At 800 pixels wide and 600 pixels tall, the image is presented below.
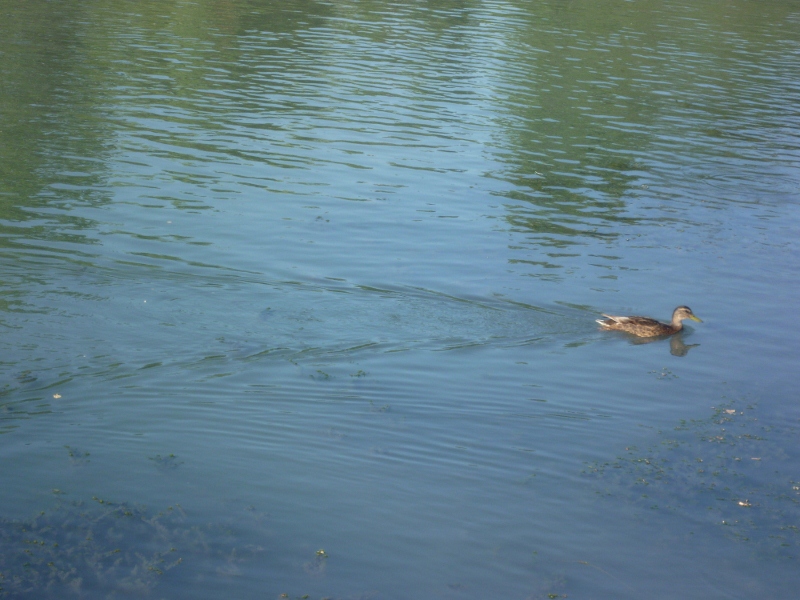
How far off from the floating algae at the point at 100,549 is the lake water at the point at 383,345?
0.09ft

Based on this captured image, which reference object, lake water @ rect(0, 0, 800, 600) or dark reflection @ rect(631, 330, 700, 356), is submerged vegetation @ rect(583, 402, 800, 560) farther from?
dark reflection @ rect(631, 330, 700, 356)

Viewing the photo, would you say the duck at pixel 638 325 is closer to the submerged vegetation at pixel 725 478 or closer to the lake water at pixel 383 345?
the lake water at pixel 383 345

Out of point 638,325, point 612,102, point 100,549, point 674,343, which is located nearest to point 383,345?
point 638,325

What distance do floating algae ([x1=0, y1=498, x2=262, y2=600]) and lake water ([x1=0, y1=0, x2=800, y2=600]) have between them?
0.03 metres

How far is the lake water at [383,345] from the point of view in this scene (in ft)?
30.2

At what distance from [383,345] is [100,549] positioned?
570 cm

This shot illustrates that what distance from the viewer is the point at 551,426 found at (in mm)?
11898

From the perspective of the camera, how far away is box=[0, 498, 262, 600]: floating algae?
8.20m

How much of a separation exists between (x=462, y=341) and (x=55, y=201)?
8942 mm

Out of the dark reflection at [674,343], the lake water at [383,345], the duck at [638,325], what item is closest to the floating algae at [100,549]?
the lake water at [383,345]

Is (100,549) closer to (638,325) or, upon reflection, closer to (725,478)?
(725,478)

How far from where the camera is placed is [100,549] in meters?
8.65

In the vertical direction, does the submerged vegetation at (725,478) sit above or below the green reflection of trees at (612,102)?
below

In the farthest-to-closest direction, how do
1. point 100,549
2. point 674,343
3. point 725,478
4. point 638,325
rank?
point 674,343
point 638,325
point 725,478
point 100,549
